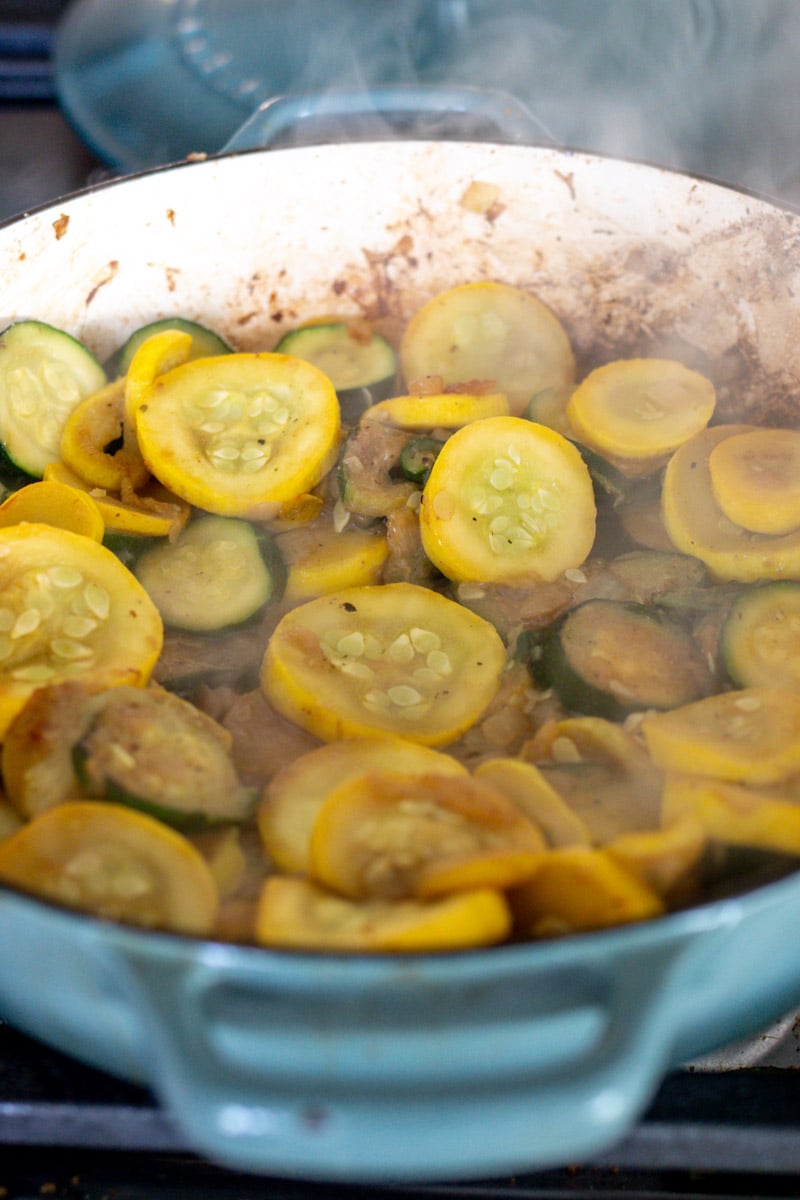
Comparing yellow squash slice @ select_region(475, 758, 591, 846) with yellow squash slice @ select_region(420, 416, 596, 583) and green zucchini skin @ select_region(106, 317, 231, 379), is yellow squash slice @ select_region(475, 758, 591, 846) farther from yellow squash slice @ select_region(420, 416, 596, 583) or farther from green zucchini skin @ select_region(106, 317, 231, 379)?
green zucchini skin @ select_region(106, 317, 231, 379)

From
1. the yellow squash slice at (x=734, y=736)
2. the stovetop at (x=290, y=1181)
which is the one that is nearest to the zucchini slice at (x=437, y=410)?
the yellow squash slice at (x=734, y=736)

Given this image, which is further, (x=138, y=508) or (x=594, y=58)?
(x=594, y=58)

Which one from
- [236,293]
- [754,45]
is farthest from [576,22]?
[236,293]

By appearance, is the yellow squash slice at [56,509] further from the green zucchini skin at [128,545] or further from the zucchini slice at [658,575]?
the zucchini slice at [658,575]

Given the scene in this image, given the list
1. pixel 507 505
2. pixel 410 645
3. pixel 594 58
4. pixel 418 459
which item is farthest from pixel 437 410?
pixel 594 58

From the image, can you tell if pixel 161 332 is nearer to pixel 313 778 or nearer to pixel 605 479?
pixel 605 479

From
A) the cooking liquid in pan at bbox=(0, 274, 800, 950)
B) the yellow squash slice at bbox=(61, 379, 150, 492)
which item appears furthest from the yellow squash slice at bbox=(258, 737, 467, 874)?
the yellow squash slice at bbox=(61, 379, 150, 492)
